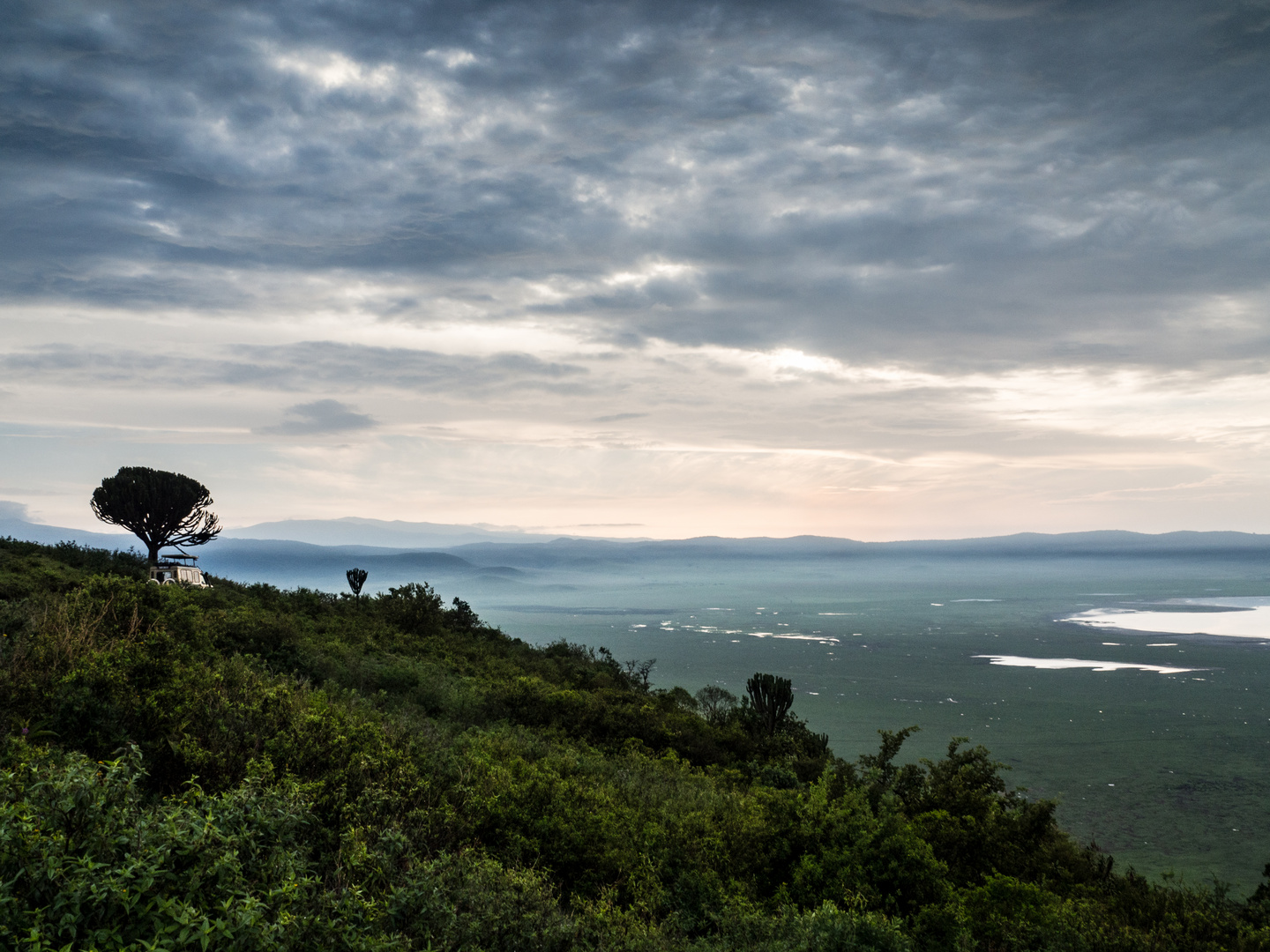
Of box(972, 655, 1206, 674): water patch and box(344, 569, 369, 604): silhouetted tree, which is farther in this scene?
box(972, 655, 1206, 674): water patch

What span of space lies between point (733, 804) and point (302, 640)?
1221 centimetres

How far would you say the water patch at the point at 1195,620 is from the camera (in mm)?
112000

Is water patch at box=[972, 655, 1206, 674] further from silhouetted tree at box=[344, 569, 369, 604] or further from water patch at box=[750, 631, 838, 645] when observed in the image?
silhouetted tree at box=[344, 569, 369, 604]

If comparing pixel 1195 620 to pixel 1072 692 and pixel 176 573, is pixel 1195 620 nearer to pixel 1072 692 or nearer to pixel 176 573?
pixel 1072 692

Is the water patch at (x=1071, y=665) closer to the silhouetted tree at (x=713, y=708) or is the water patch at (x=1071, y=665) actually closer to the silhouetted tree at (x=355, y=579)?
the silhouetted tree at (x=713, y=708)

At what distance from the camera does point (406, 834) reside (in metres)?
6.81

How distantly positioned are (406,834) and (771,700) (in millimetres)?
23634

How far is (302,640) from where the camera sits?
17906 mm

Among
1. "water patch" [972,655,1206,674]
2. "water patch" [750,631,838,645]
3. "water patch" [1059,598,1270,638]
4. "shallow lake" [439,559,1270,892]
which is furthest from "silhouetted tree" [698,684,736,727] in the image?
"water patch" [1059,598,1270,638]

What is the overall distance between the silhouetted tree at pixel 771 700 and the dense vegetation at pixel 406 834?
1178 cm

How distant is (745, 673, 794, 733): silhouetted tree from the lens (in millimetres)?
28000

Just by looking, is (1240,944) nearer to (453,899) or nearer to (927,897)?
(927,897)

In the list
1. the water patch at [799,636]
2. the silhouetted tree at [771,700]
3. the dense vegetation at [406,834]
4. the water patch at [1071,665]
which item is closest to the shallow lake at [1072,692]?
the water patch at [1071,665]

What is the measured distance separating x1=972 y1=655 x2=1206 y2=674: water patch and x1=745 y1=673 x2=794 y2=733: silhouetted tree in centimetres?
7047
